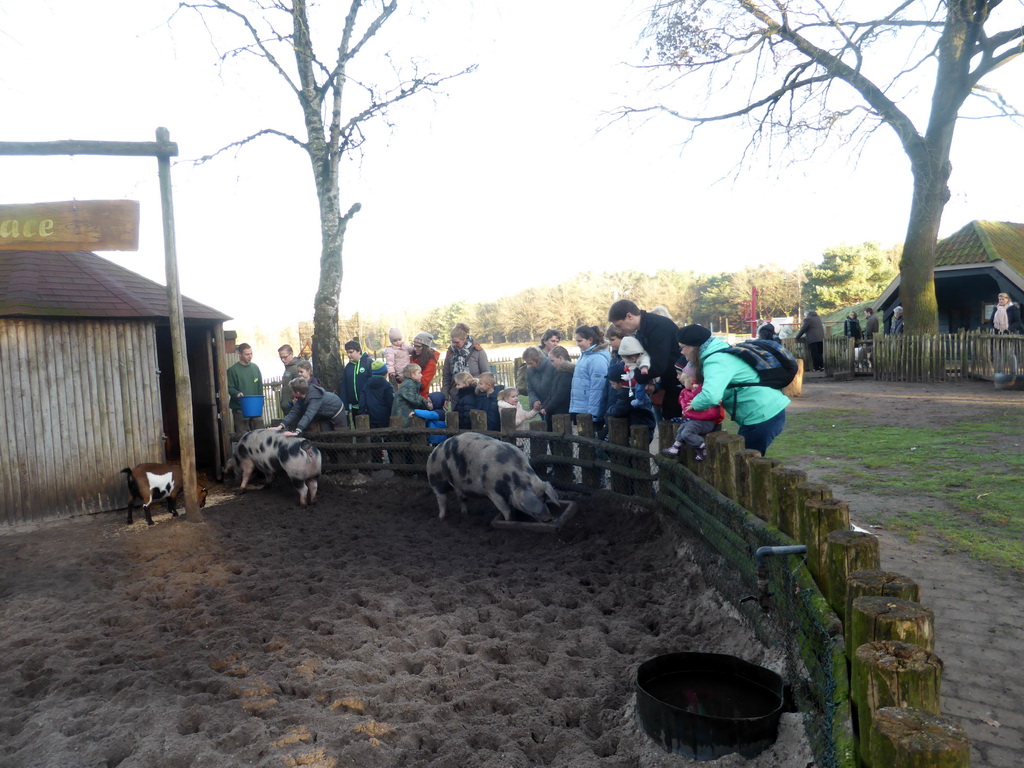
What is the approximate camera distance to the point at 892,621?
2.31 meters

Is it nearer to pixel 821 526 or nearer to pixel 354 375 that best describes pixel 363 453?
pixel 354 375

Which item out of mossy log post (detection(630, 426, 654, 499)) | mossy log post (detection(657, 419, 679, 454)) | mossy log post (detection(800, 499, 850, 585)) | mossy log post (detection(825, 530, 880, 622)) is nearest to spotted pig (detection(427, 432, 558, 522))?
mossy log post (detection(630, 426, 654, 499))

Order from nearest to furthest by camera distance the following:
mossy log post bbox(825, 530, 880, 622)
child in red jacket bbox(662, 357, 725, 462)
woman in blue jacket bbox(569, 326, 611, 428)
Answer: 1. mossy log post bbox(825, 530, 880, 622)
2. child in red jacket bbox(662, 357, 725, 462)
3. woman in blue jacket bbox(569, 326, 611, 428)

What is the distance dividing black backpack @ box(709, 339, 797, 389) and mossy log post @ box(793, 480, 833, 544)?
1.65 m

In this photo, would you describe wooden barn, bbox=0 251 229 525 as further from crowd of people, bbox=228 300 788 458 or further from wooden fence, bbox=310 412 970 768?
wooden fence, bbox=310 412 970 768

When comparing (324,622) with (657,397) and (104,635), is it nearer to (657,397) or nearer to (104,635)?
(104,635)

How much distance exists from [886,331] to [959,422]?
1552 centimetres

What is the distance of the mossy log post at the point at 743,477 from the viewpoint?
4.30 metres

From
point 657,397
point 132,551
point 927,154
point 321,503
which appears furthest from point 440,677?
point 927,154

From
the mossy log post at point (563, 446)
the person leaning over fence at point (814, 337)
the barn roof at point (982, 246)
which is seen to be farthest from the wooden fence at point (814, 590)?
the barn roof at point (982, 246)

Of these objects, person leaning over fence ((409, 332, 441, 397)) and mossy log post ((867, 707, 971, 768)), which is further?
person leaning over fence ((409, 332, 441, 397))

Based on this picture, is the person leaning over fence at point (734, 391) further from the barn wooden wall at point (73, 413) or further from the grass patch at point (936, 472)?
the barn wooden wall at point (73, 413)

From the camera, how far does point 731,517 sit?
14.3 ft

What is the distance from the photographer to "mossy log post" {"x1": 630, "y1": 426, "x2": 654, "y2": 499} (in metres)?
6.29
